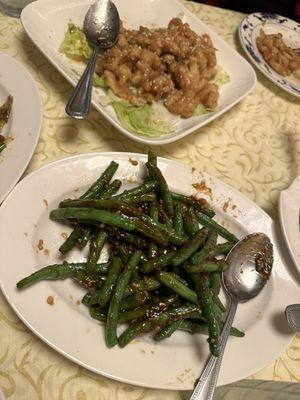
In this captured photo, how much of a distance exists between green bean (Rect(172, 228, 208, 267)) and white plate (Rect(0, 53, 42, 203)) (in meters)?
0.60

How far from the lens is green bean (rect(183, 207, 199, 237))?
1.60 m

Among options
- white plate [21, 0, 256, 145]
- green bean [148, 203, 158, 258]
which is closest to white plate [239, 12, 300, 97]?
white plate [21, 0, 256, 145]

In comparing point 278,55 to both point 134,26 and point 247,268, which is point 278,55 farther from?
point 247,268

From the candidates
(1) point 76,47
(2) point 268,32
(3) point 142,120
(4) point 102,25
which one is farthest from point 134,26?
(2) point 268,32

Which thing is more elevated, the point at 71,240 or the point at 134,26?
the point at 134,26

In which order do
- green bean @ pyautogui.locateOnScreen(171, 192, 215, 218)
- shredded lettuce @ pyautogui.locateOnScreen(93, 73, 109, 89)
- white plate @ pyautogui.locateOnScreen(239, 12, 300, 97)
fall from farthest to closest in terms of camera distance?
1. white plate @ pyautogui.locateOnScreen(239, 12, 300, 97)
2. shredded lettuce @ pyautogui.locateOnScreen(93, 73, 109, 89)
3. green bean @ pyautogui.locateOnScreen(171, 192, 215, 218)

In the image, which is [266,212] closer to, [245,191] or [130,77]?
[245,191]

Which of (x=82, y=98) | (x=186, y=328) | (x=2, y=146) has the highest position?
(x=82, y=98)

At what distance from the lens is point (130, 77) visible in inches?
81.6

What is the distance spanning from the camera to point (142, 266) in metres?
1.46

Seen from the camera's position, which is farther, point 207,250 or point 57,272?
point 207,250

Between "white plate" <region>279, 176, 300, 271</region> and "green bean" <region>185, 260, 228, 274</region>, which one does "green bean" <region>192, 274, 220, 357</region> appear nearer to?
"green bean" <region>185, 260, 228, 274</region>

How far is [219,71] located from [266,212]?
87 centimetres

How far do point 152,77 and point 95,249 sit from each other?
100cm
